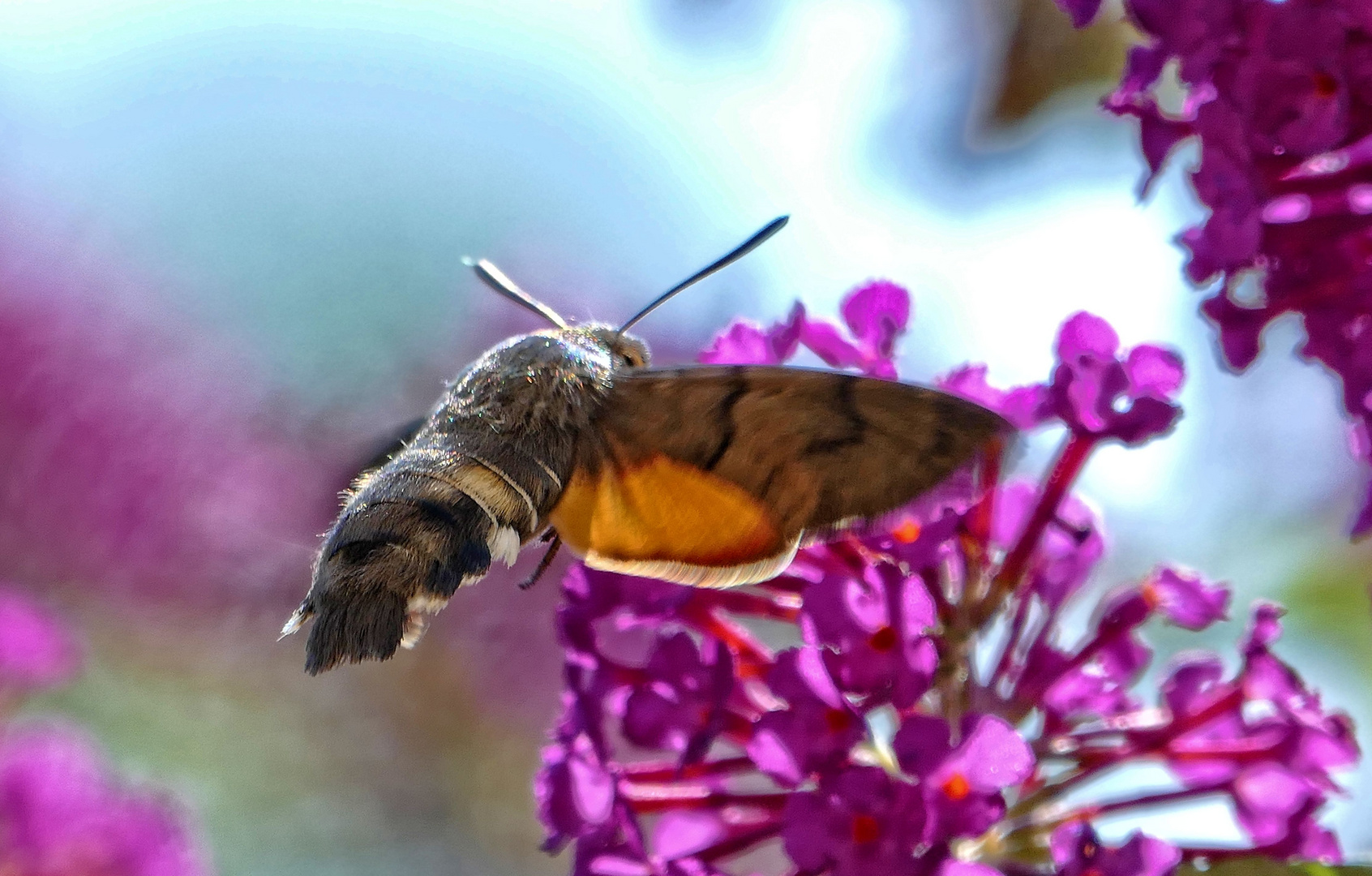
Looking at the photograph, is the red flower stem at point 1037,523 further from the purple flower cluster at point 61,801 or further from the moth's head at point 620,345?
the purple flower cluster at point 61,801

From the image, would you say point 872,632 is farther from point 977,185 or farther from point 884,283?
point 977,185

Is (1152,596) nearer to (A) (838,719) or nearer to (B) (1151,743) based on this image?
(B) (1151,743)

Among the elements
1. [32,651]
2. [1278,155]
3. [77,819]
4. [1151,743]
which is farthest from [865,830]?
[32,651]

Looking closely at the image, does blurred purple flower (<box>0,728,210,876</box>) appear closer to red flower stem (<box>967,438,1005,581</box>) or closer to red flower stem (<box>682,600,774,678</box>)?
red flower stem (<box>682,600,774,678</box>)

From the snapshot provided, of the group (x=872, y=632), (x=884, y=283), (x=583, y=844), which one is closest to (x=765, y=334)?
(x=884, y=283)

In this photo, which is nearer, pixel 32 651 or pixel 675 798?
pixel 675 798
